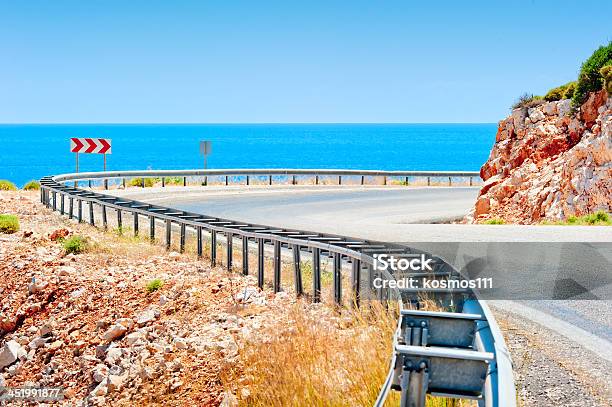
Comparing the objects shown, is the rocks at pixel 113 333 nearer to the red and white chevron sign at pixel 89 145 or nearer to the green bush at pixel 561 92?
the green bush at pixel 561 92

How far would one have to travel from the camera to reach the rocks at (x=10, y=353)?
12.6 metres

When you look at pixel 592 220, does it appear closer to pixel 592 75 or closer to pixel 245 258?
pixel 592 75

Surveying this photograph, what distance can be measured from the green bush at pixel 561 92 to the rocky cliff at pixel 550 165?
0.52m

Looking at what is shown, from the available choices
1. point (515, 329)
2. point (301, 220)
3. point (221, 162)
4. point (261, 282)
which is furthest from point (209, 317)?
point (221, 162)

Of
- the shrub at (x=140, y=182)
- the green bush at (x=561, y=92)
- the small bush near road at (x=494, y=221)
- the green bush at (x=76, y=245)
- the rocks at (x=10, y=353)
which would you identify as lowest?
the shrub at (x=140, y=182)

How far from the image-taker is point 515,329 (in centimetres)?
900

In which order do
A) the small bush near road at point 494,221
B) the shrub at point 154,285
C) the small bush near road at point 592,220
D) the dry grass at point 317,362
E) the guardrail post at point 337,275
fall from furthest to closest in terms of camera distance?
the small bush near road at point 494,221
the small bush near road at point 592,220
the shrub at point 154,285
the guardrail post at point 337,275
the dry grass at point 317,362

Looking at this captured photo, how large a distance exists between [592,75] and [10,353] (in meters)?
21.2

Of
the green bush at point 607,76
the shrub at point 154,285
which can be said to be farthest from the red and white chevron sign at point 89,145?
the shrub at point 154,285

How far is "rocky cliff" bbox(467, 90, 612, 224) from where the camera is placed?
24.7 m

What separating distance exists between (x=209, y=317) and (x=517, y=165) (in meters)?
20.8

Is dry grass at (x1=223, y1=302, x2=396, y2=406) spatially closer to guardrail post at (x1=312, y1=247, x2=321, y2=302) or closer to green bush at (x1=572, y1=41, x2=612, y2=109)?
guardrail post at (x1=312, y1=247, x2=321, y2=302)

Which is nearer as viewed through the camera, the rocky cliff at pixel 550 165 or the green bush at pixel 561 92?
the rocky cliff at pixel 550 165

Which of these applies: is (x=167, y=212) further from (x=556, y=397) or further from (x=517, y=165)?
(x=517, y=165)
